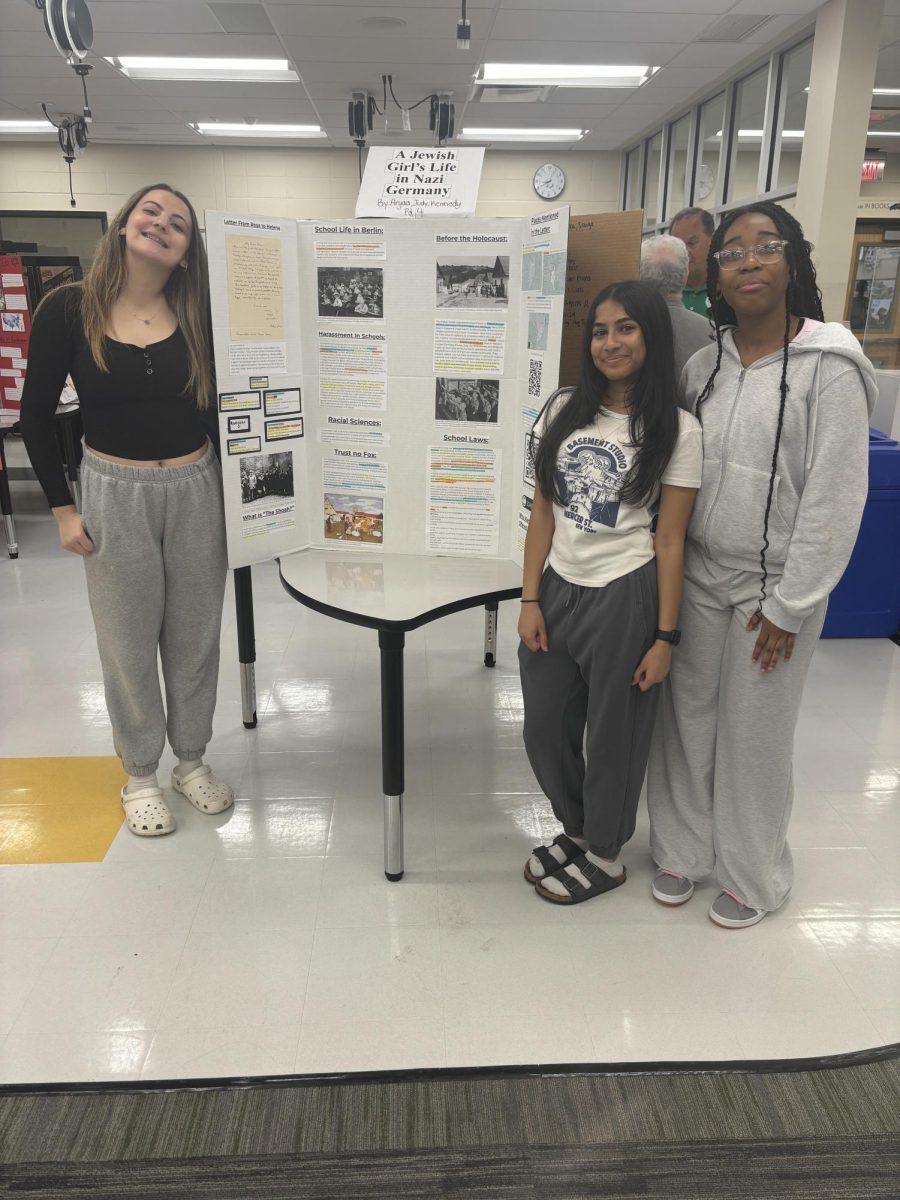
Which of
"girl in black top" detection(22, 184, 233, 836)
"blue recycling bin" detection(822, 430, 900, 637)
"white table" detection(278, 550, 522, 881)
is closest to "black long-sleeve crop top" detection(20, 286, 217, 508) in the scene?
"girl in black top" detection(22, 184, 233, 836)

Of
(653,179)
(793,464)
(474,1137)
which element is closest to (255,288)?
(793,464)

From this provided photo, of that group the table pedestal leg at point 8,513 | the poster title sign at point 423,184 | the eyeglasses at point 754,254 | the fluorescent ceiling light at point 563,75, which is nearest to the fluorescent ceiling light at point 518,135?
the fluorescent ceiling light at point 563,75

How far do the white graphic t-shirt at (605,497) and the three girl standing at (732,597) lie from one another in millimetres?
16

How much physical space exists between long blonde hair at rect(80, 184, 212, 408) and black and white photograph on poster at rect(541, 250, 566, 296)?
0.86 meters

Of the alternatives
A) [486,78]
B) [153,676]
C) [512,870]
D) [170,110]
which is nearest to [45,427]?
[153,676]

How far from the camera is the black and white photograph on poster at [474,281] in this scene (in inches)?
87.8

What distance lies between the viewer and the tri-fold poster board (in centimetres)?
219

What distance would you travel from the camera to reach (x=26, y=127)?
890cm

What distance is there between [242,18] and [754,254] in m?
5.33

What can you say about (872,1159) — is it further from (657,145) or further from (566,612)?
(657,145)

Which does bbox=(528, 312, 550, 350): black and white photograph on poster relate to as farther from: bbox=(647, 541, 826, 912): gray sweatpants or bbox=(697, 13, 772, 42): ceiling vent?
bbox=(697, 13, 772, 42): ceiling vent

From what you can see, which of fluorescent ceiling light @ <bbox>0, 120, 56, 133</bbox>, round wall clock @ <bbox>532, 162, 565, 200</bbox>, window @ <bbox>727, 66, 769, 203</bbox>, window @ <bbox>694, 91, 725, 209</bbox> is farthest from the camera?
round wall clock @ <bbox>532, 162, 565, 200</bbox>

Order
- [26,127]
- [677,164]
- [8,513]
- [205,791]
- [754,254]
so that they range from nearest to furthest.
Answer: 1. [754,254]
2. [205,791]
3. [8,513]
4. [677,164]
5. [26,127]

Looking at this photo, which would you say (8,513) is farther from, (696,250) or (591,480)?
(591,480)
